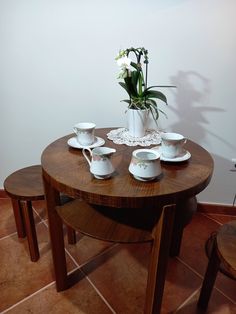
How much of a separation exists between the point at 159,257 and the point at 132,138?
23.4 inches

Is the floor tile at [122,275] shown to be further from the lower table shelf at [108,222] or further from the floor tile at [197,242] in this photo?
the lower table shelf at [108,222]

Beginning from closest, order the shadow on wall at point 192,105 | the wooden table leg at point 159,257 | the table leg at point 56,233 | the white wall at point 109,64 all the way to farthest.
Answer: the wooden table leg at point 159,257 < the table leg at point 56,233 < the white wall at point 109,64 < the shadow on wall at point 192,105

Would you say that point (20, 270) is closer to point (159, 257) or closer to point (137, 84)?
point (159, 257)

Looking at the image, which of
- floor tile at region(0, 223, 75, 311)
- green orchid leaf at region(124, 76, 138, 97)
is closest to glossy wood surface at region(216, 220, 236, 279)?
green orchid leaf at region(124, 76, 138, 97)

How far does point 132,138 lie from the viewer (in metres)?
1.26

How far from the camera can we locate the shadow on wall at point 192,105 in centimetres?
153

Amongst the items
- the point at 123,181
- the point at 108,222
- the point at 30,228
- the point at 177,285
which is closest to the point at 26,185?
the point at 30,228

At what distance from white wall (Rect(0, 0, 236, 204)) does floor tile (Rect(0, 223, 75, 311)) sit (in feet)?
2.41

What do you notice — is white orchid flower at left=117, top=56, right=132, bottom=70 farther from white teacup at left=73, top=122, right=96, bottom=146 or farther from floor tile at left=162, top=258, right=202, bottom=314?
floor tile at left=162, top=258, right=202, bottom=314

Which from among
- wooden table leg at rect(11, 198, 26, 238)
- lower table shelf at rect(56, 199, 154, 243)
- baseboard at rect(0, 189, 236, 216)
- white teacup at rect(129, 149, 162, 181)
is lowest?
baseboard at rect(0, 189, 236, 216)

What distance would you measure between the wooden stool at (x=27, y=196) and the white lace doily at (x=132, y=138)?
0.49 m

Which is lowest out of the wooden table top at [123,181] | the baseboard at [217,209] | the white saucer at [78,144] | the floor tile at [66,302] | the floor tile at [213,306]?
the floor tile at [213,306]

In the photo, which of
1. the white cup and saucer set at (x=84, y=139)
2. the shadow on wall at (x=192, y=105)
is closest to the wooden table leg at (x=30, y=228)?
the white cup and saucer set at (x=84, y=139)

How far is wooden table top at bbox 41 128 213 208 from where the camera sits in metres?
0.81
